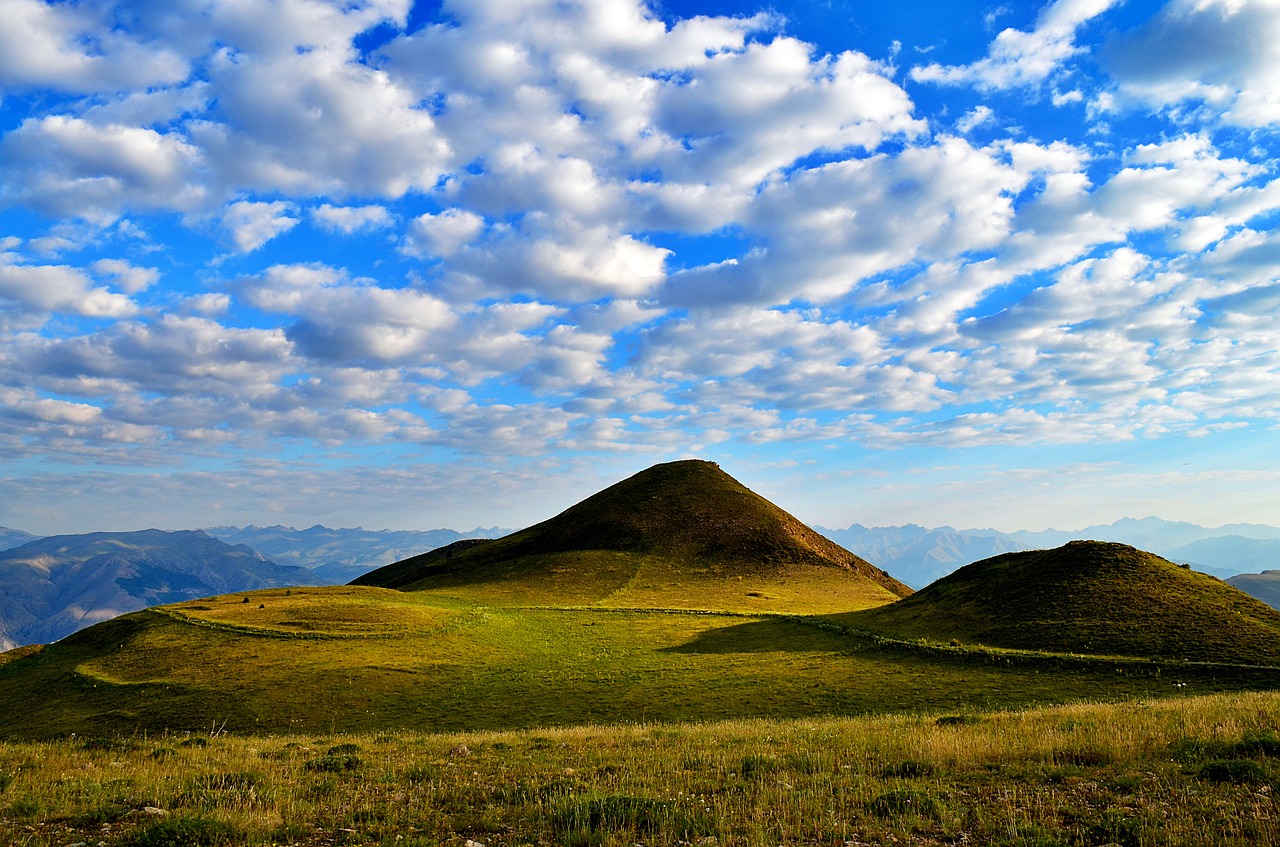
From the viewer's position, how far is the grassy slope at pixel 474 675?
131 feet

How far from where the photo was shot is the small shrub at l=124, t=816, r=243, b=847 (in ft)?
37.5

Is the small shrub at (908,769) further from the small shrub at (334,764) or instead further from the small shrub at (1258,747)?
the small shrub at (334,764)

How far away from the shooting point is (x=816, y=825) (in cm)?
1191

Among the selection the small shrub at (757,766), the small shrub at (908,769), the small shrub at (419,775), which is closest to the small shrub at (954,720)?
the small shrub at (908,769)

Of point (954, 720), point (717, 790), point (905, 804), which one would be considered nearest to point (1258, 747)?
point (954, 720)

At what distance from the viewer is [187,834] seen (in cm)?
1168

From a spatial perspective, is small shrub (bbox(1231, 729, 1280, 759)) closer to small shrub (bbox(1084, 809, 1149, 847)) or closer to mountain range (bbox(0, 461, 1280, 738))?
small shrub (bbox(1084, 809, 1149, 847))

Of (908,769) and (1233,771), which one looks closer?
(1233,771)

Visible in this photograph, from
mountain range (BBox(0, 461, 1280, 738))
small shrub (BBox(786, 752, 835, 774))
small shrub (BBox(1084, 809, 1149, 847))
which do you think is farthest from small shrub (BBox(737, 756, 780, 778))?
mountain range (BBox(0, 461, 1280, 738))

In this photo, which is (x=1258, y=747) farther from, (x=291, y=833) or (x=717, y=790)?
(x=291, y=833)

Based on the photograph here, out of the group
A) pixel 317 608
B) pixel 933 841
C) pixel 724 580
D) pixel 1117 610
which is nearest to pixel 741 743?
pixel 933 841

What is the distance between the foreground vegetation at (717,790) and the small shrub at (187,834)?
1.4 inches

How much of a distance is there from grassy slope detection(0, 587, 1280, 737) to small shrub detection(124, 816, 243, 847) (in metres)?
28.1

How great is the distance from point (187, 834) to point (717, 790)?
10292mm
